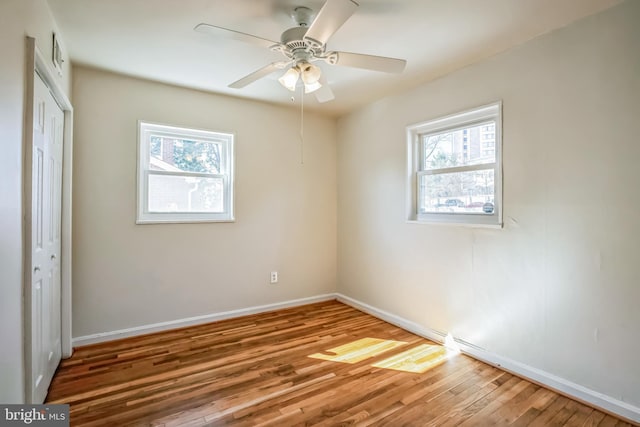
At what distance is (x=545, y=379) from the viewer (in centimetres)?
215

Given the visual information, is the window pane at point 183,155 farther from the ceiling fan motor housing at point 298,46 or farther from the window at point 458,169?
the window at point 458,169

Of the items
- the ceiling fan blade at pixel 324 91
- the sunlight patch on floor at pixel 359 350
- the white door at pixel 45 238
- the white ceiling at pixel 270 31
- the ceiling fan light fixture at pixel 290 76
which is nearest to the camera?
the white door at pixel 45 238

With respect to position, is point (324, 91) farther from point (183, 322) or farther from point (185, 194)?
point (183, 322)

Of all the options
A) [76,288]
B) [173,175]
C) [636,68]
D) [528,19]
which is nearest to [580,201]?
[636,68]

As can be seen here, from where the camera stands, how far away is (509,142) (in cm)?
237

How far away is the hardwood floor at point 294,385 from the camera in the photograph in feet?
6.01

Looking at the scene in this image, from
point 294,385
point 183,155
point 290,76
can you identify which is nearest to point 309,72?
point 290,76

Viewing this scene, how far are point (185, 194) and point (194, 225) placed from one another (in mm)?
349

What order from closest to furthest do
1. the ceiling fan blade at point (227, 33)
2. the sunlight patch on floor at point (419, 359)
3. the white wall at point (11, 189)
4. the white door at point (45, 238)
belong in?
the white wall at point (11, 189), the ceiling fan blade at point (227, 33), the white door at point (45, 238), the sunlight patch on floor at point (419, 359)

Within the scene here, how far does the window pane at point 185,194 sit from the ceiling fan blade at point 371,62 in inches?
82.6

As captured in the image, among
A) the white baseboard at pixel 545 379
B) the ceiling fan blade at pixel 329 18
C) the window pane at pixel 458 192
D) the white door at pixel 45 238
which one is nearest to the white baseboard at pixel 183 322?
the white door at pixel 45 238

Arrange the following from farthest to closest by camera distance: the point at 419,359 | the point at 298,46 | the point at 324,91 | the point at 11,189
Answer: the point at 419,359 → the point at 324,91 → the point at 298,46 → the point at 11,189

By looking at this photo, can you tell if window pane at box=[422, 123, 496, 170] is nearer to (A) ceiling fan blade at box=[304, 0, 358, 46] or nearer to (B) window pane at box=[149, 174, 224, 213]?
(A) ceiling fan blade at box=[304, 0, 358, 46]

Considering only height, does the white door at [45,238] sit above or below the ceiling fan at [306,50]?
below
